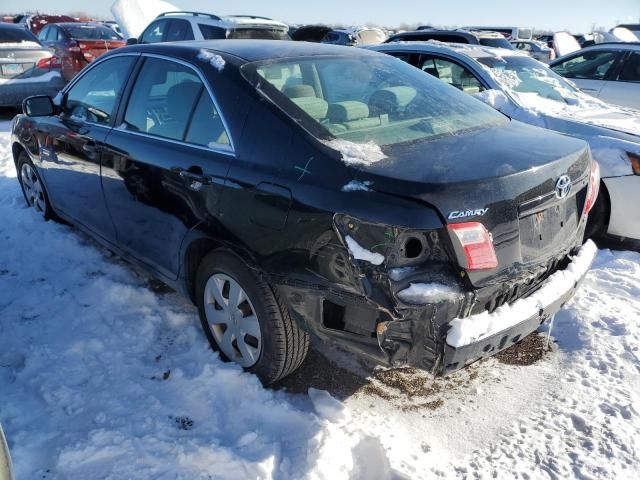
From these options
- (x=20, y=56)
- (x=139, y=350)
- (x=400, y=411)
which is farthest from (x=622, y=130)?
(x=20, y=56)

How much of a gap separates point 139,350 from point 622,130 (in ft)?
13.4

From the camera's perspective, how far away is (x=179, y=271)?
3084 millimetres

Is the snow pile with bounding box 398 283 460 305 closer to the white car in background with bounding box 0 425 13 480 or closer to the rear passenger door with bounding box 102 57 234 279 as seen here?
the rear passenger door with bounding box 102 57 234 279

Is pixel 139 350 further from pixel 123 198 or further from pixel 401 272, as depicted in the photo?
pixel 401 272

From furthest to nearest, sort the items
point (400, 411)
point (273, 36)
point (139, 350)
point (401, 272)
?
point (273, 36) → point (139, 350) → point (400, 411) → point (401, 272)

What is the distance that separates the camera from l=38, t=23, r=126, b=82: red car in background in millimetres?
11289

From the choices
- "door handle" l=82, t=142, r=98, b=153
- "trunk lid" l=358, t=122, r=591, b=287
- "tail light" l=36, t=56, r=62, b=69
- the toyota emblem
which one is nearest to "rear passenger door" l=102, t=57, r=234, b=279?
"door handle" l=82, t=142, r=98, b=153

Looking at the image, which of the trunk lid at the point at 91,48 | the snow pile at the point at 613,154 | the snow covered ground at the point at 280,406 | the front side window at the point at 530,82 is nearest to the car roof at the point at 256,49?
the snow covered ground at the point at 280,406

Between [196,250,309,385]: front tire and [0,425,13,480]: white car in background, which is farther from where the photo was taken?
[196,250,309,385]: front tire

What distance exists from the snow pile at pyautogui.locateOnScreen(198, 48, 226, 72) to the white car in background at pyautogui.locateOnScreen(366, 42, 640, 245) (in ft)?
10.2

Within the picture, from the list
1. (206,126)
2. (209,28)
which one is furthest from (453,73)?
(209,28)

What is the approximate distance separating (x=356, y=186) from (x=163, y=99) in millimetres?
1634

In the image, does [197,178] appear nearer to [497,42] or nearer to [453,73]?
[453,73]

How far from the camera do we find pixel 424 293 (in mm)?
2088
